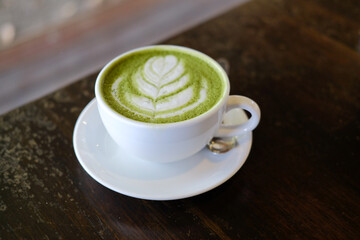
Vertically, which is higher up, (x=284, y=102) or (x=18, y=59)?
(x=284, y=102)

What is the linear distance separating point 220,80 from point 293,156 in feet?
0.65

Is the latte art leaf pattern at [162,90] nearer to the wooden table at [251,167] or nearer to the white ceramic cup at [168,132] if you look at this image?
the white ceramic cup at [168,132]

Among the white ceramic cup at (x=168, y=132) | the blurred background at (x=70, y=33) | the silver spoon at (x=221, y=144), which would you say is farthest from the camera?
the blurred background at (x=70, y=33)

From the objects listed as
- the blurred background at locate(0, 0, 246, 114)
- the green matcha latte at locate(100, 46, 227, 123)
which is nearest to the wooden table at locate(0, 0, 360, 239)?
the green matcha latte at locate(100, 46, 227, 123)

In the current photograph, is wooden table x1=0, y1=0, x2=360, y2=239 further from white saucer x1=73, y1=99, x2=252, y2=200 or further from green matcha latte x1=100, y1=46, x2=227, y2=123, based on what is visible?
green matcha latte x1=100, y1=46, x2=227, y2=123

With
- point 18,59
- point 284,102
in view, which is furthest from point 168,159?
point 18,59

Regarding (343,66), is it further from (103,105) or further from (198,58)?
(103,105)

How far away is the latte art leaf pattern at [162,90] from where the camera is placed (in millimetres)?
663

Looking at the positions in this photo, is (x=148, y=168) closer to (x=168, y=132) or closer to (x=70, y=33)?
(x=168, y=132)

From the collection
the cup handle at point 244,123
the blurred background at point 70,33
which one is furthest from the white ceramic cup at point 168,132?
the blurred background at point 70,33

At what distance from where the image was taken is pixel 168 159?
669 mm

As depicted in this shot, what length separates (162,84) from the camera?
715 mm

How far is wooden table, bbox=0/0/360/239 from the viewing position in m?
0.62

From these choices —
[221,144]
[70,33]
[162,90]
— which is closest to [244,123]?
[221,144]
